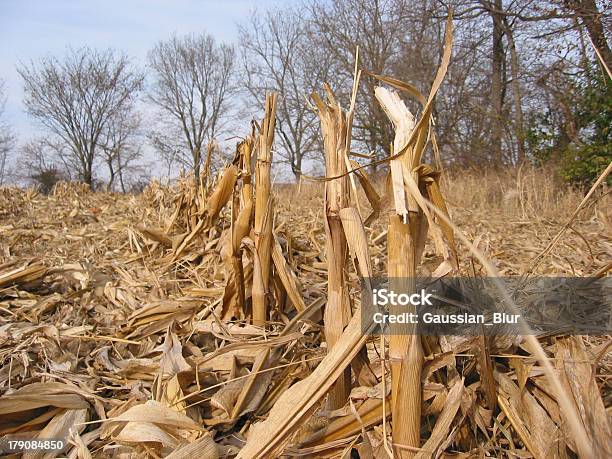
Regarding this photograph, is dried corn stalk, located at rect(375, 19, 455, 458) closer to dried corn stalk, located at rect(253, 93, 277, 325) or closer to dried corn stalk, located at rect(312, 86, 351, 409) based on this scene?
dried corn stalk, located at rect(312, 86, 351, 409)

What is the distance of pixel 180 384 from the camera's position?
100 cm

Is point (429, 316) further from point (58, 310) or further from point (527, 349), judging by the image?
point (58, 310)

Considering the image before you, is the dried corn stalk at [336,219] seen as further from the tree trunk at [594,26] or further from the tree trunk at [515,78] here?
the tree trunk at [515,78]

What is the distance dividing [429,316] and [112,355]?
3.27ft

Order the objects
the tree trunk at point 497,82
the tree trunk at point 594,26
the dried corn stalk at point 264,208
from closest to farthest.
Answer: the dried corn stalk at point 264,208 < the tree trunk at point 594,26 < the tree trunk at point 497,82

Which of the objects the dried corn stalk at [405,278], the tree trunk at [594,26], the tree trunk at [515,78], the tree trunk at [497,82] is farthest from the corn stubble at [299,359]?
the tree trunk at [497,82]

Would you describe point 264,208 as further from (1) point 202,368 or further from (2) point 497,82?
(2) point 497,82

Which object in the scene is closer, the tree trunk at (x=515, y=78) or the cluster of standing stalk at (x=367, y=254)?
the cluster of standing stalk at (x=367, y=254)

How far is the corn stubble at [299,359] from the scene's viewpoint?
26.7 inches

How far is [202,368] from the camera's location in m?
1.11

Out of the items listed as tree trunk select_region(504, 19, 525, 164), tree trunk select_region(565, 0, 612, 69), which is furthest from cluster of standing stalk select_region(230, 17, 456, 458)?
tree trunk select_region(504, 19, 525, 164)

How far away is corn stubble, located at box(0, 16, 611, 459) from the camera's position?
68 cm

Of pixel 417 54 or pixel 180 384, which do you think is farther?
pixel 417 54

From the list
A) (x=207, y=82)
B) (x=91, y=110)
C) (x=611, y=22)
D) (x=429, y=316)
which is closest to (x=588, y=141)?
(x=611, y=22)
